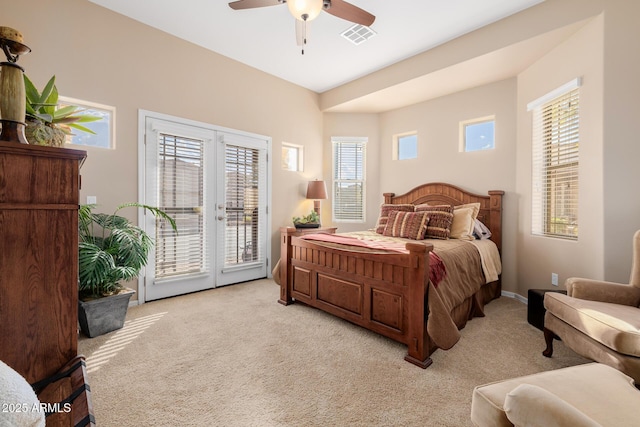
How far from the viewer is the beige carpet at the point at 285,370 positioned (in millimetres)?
1543

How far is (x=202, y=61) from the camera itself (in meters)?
3.65

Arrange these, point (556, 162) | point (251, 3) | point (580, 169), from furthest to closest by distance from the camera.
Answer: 1. point (556, 162)
2. point (580, 169)
3. point (251, 3)

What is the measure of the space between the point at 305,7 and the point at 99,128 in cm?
255

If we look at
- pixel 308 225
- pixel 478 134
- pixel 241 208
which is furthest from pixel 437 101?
pixel 241 208

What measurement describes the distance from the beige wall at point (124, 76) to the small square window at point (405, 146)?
2.21m

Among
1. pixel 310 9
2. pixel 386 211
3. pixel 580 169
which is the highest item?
pixel 310 9

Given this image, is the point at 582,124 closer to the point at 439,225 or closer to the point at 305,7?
the point at 439,225

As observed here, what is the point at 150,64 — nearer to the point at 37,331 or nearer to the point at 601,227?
the point at 37,331

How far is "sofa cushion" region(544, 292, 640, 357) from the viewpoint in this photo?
1506mm

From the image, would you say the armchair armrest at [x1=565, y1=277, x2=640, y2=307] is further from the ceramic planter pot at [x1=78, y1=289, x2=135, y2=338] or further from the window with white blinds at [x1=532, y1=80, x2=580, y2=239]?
the ceramic planter pot at [x1=78, y1=289, x2=135, y2=338]

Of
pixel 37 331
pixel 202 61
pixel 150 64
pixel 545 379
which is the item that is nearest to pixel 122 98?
pixel 150 64

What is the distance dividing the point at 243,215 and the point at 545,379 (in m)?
3.66

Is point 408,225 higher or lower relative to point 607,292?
higher

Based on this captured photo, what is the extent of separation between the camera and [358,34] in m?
Answer: 3.29
